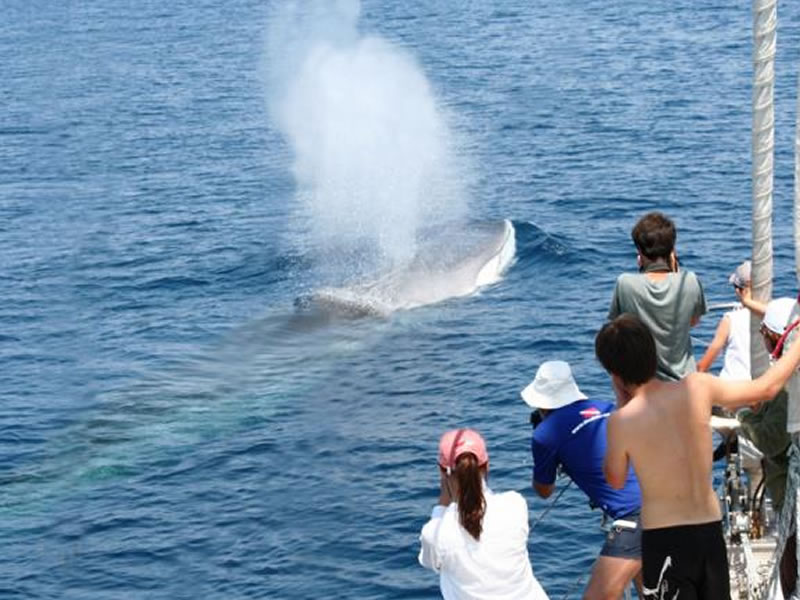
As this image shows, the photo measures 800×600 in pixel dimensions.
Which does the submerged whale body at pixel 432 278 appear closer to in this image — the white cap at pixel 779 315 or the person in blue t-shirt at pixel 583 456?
the person in blue t-shirt at pixel 583 456

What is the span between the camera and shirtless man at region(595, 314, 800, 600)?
10422 millimetres

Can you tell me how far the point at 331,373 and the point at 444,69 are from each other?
41.4 meters

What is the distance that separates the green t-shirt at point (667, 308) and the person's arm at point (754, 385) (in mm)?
2829

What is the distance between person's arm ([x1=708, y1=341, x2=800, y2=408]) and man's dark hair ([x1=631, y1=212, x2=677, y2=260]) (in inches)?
119

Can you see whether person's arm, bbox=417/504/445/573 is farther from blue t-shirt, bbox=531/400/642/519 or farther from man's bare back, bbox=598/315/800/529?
man's bare back, bbox=598/315/800/529

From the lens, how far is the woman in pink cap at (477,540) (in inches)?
431

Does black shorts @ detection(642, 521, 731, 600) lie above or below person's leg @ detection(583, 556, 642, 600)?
above

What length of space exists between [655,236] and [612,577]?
3010mm

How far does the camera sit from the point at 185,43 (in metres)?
88.2

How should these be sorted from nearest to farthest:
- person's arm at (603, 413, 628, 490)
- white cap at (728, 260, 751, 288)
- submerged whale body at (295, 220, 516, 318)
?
person's arm at (603, 413, 628, 490) < white cap at (728, 260, 751, 288) < submerged whale body at (295, 220, 516, 318)

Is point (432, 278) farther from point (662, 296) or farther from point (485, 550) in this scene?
point (485, 550)

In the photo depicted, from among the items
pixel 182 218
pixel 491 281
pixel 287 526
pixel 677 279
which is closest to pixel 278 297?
pixel 491 281

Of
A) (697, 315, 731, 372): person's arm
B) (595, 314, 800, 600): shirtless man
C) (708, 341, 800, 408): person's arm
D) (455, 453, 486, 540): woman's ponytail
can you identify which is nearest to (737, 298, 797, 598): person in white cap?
(708, 341, 800, 408): person's arm

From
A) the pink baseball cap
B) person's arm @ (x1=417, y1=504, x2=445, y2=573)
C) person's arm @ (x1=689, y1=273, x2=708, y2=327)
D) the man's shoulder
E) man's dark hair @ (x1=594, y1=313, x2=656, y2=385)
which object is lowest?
person's arm @ (x1=417, y1=504, x2=445, y2=573)
